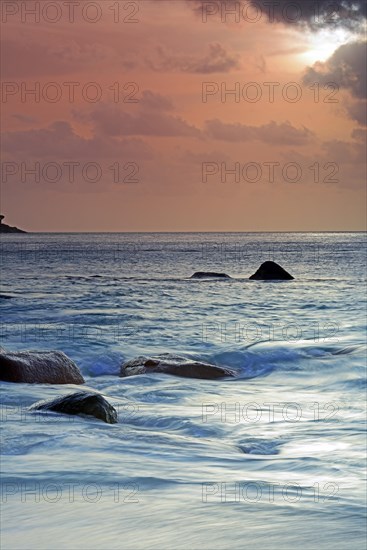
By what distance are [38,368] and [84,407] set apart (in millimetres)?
3083

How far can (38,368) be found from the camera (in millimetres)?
13047

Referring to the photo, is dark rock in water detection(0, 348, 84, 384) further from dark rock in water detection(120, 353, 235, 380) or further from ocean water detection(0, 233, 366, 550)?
dark rock in water detection(120, 353, 235, 380)

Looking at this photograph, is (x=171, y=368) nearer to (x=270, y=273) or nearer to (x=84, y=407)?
(x=84, y=407)

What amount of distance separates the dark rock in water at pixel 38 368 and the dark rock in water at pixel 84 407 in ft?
7.69

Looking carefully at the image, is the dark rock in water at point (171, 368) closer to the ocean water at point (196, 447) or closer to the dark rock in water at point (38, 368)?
the ocean water at point (196, 447)

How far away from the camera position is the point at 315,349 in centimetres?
1930

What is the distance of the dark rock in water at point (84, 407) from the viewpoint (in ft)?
33.3

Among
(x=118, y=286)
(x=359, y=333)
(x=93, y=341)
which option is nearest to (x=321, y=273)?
(x=118, y=286)

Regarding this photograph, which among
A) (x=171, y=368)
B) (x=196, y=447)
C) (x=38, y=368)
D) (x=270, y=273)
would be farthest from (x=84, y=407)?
(x=270, y=273)

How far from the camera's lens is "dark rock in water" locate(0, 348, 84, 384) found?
42.0ft

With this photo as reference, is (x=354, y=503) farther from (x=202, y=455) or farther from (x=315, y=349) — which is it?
(x=315, y=349)

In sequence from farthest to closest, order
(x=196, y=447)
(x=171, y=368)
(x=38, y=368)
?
(x=171, y=368), (x=38, y=368), (x=196, y=447)

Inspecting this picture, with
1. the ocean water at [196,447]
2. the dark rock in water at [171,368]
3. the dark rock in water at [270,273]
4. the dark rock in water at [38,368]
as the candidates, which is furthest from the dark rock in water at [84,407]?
the dark rock in water at [270,273]

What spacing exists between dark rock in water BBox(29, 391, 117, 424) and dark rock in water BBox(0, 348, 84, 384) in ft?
7.69
